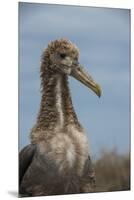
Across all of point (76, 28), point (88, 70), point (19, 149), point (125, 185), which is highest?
point (76, 28)

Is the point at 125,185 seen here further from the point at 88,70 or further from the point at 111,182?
the point at 88,70

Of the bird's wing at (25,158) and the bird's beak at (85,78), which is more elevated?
the bird's beak at (85,78)

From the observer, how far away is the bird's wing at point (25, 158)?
11.0ft

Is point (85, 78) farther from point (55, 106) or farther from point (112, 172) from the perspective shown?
point (112, 172)

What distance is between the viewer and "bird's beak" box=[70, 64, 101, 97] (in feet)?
11.4

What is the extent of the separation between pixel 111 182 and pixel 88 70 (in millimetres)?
726

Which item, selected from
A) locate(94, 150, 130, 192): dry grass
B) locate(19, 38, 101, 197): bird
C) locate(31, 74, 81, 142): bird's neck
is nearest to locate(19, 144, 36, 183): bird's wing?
locate(19, 38, 101, 197): bird

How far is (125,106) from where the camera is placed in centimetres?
364

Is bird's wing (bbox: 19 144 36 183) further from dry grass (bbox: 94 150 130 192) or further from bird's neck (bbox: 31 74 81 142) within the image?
dry grass (bbox: 94 150 130 192)

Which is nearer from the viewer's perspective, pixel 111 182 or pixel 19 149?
pixel 19 149

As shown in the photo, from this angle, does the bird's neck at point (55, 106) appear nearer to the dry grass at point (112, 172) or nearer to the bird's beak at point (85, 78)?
the bird's beak at point (85, 78)

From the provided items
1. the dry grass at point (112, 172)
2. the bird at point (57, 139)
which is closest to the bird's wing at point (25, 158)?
the bird at point (57, 139)

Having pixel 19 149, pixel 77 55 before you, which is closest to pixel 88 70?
pixel 77 55

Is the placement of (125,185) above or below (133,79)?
below
